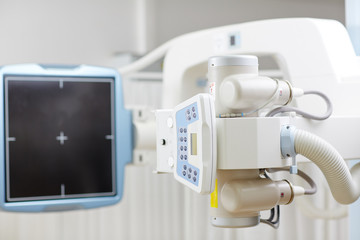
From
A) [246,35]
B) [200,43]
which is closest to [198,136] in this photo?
[246,35]

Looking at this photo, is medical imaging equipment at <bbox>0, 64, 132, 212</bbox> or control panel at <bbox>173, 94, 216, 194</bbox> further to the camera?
medical imaging equipment at <bbox>0, 64, 132, 212</bbox>

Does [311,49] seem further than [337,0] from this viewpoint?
No

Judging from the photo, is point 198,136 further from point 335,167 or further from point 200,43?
point 200,43

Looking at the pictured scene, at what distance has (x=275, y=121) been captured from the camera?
1.02m

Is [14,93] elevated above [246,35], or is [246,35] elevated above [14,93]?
[246,35]

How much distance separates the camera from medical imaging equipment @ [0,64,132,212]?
1602 millimetres

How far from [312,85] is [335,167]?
1.21ft

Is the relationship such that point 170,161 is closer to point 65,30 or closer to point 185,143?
point 185,143

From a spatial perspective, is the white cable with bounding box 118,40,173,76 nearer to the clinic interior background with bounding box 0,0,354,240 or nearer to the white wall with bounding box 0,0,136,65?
the clinic interior background with bounding box 0,0,354,240

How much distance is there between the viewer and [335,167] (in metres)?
1.08

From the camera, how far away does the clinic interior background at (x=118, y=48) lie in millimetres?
3074

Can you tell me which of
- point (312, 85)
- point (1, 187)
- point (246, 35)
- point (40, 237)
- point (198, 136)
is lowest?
point (40, 237)

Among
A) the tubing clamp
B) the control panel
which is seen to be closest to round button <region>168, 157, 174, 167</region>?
the control panel

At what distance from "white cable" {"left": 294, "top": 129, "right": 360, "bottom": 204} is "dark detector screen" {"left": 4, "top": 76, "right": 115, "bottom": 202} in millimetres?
787
